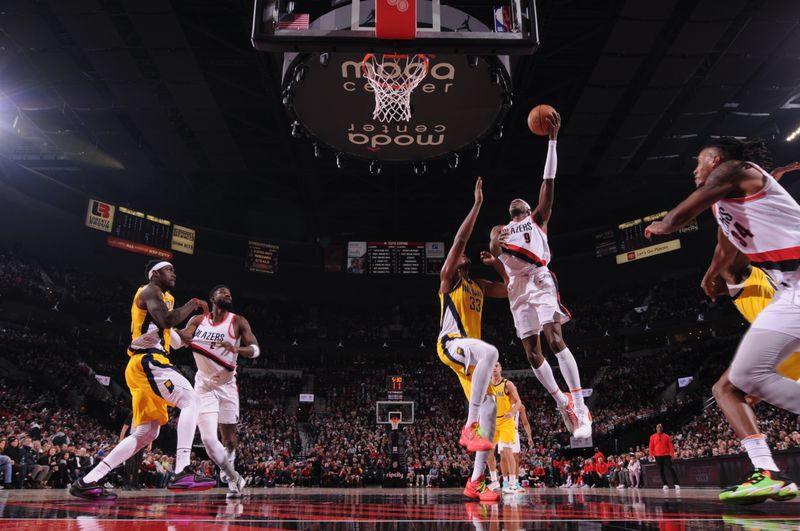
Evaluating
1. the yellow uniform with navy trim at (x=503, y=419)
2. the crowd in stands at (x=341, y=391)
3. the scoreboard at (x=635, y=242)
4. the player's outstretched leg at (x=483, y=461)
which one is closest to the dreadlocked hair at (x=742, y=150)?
the player's outstretched leg at (x=483, y=461)

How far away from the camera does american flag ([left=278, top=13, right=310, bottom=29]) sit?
6.36m

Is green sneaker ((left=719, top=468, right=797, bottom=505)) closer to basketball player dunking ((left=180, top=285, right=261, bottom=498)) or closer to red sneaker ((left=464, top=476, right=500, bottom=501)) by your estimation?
red sneaker ((left=464, top=476, right=500, bottom=501))

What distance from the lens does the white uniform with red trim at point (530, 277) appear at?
17.9 ft

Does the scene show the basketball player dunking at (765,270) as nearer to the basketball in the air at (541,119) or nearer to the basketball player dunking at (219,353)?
the basketball in the air at (541,119)

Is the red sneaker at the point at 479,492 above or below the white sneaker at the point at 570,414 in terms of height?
below

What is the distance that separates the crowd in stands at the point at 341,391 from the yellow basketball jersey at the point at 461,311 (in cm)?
880

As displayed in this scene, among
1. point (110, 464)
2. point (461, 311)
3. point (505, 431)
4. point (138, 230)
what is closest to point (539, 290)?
point (461, 311)

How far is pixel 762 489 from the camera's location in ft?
9.65

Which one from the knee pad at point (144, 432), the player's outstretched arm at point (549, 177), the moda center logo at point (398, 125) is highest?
the moda center logo at point (398, 125)

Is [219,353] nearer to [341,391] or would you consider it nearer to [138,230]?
[138,230]

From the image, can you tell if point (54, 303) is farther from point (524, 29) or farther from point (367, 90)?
point (524, 29)

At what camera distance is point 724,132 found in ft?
60.7

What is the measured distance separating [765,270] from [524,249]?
2.60 metres

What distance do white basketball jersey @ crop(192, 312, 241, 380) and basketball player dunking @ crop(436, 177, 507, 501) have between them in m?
2.43
